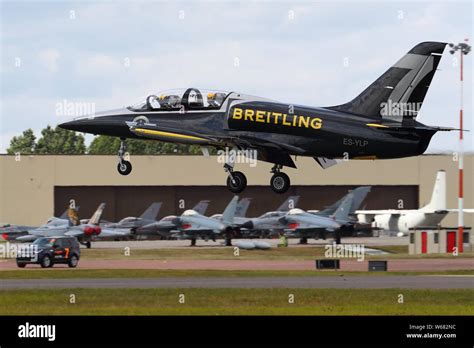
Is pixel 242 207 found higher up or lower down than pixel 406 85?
lower down

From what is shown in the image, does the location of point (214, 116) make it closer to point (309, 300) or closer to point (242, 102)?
point (242, 102)

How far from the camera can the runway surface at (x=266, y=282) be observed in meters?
62.4

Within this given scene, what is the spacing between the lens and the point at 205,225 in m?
116

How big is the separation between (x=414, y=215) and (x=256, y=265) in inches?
1485

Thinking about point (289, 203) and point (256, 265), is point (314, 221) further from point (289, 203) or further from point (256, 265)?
point (256, 265)

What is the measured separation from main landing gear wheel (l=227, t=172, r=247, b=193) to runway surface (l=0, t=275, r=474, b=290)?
25181mm

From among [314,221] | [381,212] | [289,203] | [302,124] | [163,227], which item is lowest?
[163,227]

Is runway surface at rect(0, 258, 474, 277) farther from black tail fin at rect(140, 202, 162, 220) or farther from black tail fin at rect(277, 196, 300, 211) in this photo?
black tail fin at rect(277, 196, 300, 211)

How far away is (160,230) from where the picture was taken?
121m

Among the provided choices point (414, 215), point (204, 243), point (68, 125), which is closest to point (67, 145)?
point (204, 243)

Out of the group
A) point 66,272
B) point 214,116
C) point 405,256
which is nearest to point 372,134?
point 214,116

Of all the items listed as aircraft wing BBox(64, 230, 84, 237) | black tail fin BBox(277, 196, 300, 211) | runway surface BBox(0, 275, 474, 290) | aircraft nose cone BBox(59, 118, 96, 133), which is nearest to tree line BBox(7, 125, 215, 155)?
black tail fin BBox(277, 196, 300, 211)

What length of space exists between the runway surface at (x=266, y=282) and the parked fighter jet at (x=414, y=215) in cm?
4130

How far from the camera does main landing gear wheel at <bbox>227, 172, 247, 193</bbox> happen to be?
121 ft
